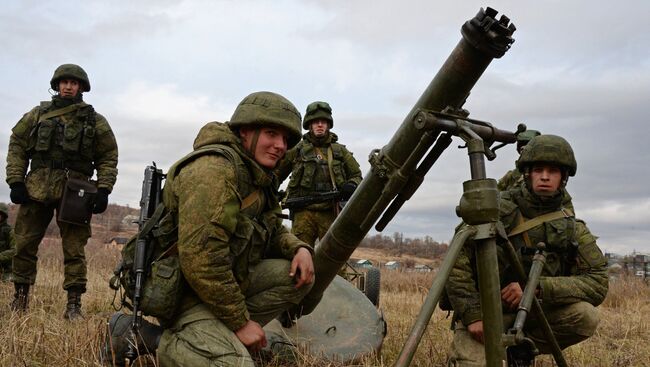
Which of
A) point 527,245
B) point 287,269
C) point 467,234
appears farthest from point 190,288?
point 527,245

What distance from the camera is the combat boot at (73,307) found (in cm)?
579

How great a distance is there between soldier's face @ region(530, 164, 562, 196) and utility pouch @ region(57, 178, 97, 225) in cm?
451

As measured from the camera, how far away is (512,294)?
12.9 ft

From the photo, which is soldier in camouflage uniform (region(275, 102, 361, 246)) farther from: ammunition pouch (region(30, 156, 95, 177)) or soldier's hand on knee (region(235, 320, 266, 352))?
soldier's hand on knee (region(235, 320, 266, 352))

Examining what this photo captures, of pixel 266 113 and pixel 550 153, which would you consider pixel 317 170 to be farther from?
pixel 266 113

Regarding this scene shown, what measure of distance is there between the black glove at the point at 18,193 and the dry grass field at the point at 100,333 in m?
1.06

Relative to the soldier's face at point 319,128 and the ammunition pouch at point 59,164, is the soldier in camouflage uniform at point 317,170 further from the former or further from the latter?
the ammunition pouch at point 59,164

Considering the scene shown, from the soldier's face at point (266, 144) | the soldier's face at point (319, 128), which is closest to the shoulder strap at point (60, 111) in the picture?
the soldier's face at point (319, 128)

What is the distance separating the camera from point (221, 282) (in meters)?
3.38

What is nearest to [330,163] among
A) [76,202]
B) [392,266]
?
[76,202]

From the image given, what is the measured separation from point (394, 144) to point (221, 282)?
1274mm

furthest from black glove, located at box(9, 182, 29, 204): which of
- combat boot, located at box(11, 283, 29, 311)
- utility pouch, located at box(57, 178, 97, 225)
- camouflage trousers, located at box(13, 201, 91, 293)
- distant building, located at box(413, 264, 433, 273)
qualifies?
distant building, located at box(413, 264, 433, 273)

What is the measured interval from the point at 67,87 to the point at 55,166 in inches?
34.7

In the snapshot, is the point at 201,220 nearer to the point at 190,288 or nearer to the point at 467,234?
the point at 190,288
